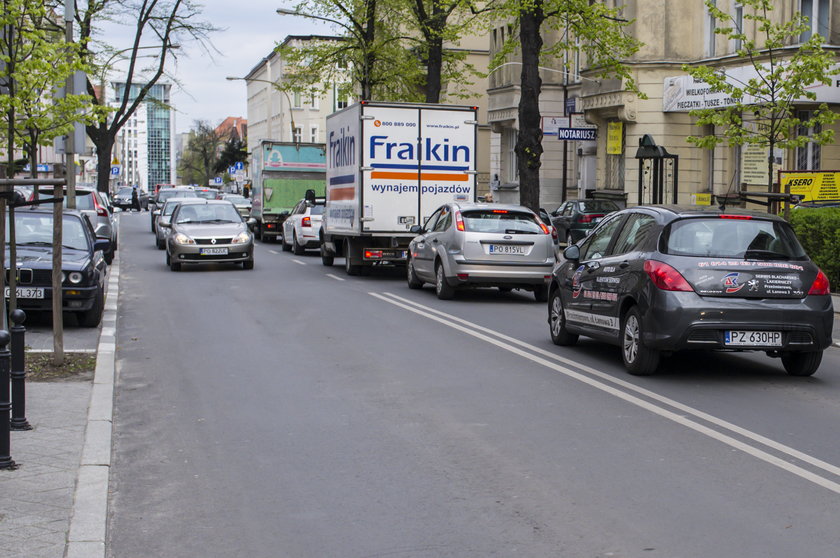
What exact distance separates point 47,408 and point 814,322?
6.44 meters

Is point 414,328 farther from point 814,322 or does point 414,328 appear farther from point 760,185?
point 760,185

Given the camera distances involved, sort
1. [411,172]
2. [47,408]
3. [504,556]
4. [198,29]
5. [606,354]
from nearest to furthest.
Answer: [504,556], [47,408], [606,354], [411,172], [198,29]

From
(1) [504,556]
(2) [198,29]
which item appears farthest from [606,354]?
(2) [198,29]

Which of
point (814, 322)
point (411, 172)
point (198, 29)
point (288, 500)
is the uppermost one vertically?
point (198, 29)

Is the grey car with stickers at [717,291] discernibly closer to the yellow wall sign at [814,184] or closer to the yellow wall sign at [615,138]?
the yellow wall sign at [814,184]

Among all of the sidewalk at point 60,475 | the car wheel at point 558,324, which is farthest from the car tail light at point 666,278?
the sidewalk at point 60,475

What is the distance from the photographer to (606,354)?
12188mm

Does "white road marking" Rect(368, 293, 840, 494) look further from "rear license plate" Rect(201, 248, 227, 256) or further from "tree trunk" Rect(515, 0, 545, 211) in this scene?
"tree trunk" Rect(515, 0, 545, 211)

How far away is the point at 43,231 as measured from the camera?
15.6 metres

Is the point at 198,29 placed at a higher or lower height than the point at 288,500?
higher

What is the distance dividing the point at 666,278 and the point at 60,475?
555 centimetres

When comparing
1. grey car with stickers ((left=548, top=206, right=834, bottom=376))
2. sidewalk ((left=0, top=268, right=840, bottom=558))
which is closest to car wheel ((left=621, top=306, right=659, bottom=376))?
grey car with stickers ((left=548, top=206, right=834, bottom=376))

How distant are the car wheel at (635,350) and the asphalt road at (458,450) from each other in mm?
181

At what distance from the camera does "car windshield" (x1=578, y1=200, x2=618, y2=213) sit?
36.4m
